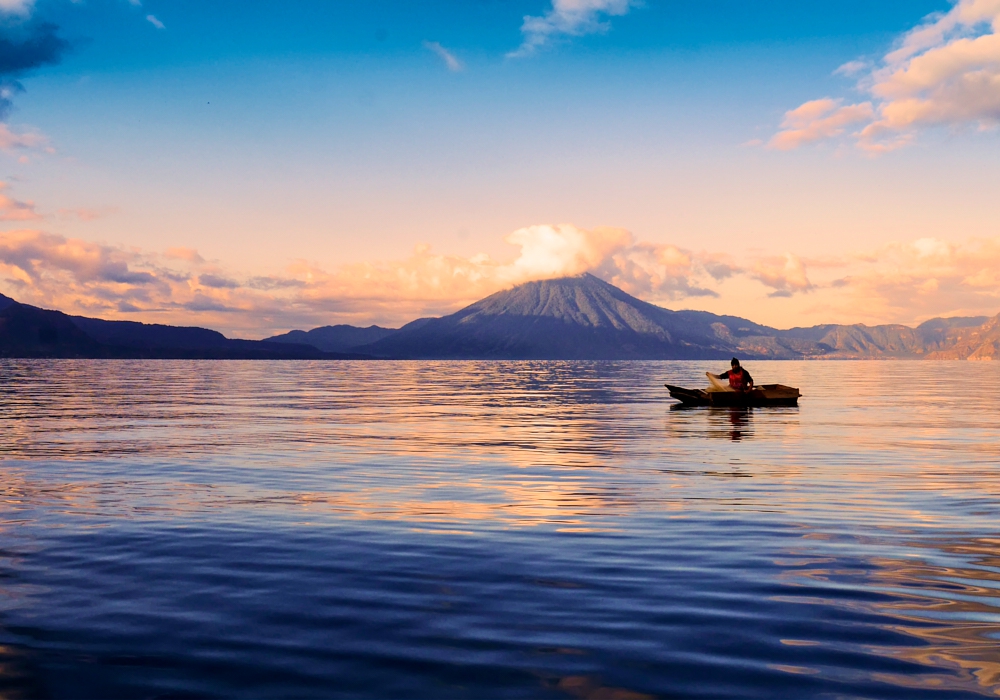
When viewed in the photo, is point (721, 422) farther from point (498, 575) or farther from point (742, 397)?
point (498, 575)

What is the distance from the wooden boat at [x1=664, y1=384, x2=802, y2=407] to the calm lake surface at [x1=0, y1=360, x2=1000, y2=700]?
76.2ft

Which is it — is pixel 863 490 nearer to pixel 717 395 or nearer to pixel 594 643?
pixel 594 643

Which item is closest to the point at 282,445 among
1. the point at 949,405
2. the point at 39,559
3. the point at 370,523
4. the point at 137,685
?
the point at 370,523

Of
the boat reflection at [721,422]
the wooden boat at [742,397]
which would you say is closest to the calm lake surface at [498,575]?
the boat reflection at [721,422]

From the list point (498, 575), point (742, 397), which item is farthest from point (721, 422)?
point (498, 575)

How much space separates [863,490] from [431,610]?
12.3 metres

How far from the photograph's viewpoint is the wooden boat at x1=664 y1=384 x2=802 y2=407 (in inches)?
1825

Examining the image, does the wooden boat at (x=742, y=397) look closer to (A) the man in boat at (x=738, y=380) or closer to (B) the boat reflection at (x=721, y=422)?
(A) the man in boat at (x=738, y=380)

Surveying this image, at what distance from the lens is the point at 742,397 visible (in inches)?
1828

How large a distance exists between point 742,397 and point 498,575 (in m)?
39.4

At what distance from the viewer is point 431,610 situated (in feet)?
27.7

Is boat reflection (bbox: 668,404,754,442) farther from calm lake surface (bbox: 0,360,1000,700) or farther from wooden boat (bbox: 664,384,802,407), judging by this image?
calm lake surface (bbox: 0,360,1000,700)

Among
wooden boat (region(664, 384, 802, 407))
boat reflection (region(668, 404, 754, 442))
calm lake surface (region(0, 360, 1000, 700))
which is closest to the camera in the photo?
calm lake surface (region(0, 360, 1000, 700))

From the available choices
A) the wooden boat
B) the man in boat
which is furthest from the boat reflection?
the man in boat
